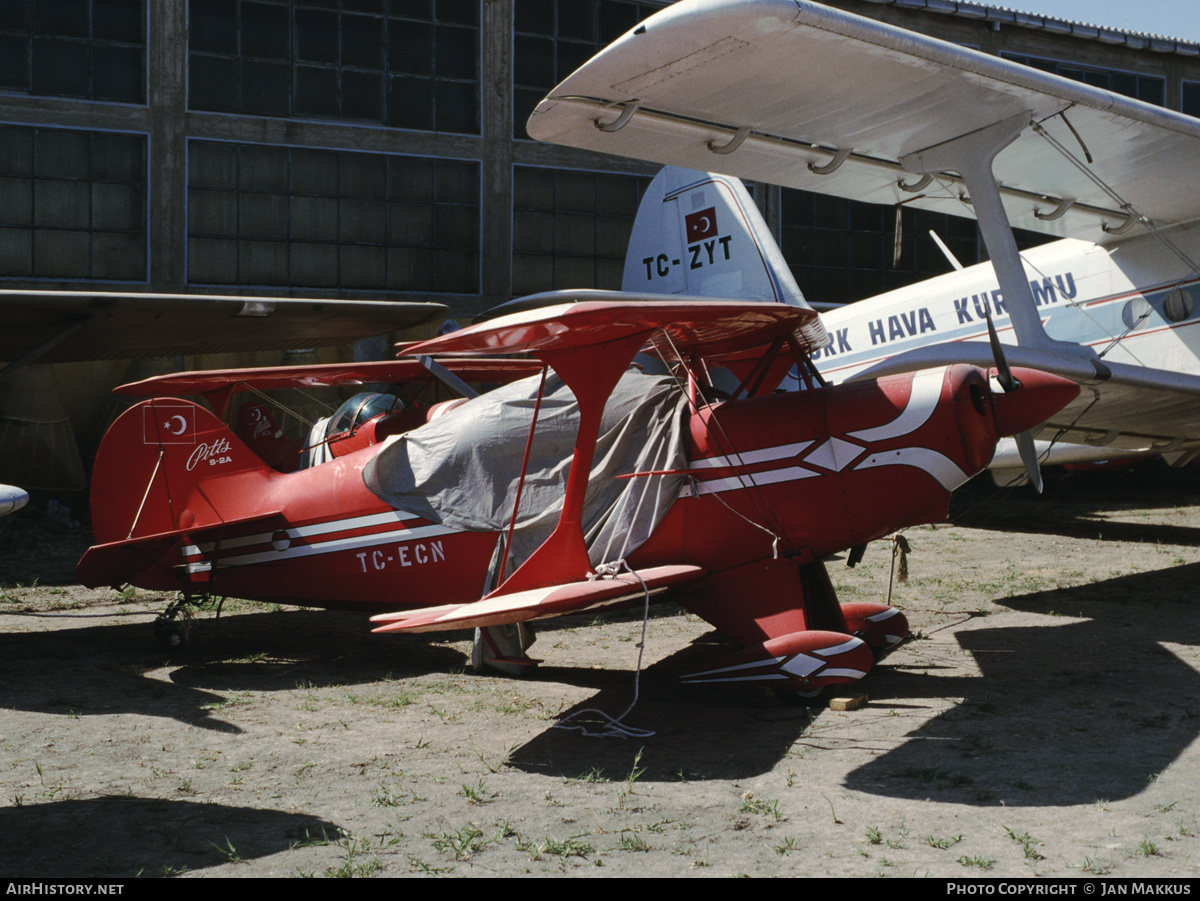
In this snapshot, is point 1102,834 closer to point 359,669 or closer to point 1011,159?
point 359,669

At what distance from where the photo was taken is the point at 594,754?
467 cm

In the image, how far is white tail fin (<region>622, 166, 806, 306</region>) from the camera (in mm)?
11320

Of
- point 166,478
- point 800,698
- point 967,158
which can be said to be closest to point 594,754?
point 800,698

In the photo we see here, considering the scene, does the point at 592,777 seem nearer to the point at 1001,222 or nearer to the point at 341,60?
the point at 1001,222

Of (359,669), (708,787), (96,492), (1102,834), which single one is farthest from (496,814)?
(96,492)

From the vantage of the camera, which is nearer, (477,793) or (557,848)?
(557,848)

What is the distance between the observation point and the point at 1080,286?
9508 millimetres

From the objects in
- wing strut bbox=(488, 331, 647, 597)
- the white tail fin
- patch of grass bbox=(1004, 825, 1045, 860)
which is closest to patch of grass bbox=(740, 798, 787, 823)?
patch of grass bbox=(1004, 825, 1045, 860)

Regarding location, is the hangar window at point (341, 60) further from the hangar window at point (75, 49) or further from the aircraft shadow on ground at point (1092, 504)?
the aircraft shadow on ground at point (1092, 504)

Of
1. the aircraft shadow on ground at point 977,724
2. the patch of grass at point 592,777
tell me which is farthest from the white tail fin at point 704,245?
the patch of grass at point 592,777

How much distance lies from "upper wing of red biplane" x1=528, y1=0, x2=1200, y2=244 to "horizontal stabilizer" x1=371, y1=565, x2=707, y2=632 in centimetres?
334

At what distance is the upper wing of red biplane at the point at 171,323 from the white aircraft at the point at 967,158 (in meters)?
4.53

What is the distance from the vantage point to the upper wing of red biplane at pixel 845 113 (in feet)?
20.9

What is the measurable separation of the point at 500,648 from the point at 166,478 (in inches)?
115
